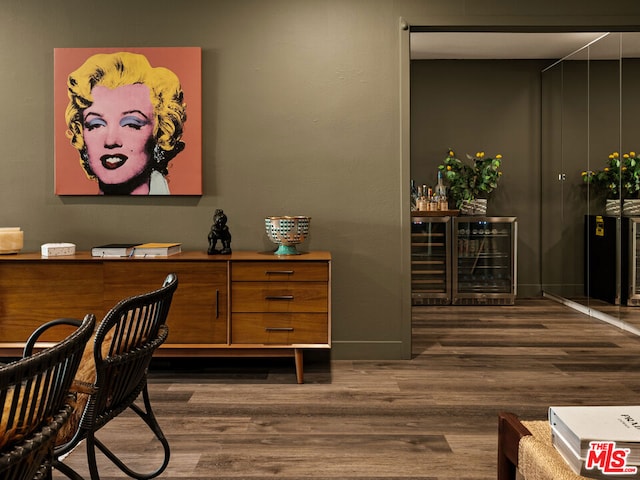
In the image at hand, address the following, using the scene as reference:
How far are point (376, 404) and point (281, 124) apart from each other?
1780mm

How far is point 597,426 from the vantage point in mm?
1132

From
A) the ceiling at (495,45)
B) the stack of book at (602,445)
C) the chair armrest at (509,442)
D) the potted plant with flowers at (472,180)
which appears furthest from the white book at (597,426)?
the potted plant with flowers at (472,180)

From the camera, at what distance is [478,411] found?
3.01 m

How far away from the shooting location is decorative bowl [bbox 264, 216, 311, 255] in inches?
142

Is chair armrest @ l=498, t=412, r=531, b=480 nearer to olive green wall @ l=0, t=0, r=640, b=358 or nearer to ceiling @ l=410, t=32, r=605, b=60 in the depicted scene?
olive green wall @ l=0, t=0, r=640, b=358

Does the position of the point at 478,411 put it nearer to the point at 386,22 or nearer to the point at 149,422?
the point at 149,422

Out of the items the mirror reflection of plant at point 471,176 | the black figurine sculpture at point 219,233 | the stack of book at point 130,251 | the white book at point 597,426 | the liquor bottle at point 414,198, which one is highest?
the mirror reflection of plant at point 471,176

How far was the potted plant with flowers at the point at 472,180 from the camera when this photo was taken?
6523 mm

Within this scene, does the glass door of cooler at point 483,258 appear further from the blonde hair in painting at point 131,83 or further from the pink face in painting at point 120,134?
the pink face in painting at point 120,134

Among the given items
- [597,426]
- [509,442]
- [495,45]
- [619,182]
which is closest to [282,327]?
[509,442]

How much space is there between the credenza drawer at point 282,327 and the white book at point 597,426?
2.27 metres

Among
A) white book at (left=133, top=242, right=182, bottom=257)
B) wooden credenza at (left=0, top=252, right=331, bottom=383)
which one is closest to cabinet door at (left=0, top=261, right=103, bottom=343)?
wooden credenza at (left=0, top=252, right=331, bottom=383)

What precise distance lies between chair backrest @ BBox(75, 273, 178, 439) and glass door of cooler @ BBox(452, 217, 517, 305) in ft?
15.5

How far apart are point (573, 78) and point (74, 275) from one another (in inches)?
196
